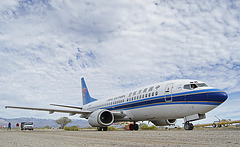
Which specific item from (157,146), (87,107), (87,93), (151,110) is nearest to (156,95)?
(151,110)

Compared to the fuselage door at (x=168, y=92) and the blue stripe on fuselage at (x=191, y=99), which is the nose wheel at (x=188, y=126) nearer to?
the blue stripe on fuselage at (x=191, y=99)

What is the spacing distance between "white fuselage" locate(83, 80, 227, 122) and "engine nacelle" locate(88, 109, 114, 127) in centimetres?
165

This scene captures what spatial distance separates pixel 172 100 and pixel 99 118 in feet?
24.3

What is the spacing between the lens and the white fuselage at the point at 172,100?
12164 mm

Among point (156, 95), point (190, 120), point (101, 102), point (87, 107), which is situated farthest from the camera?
point (87, 107)

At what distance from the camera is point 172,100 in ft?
44.5

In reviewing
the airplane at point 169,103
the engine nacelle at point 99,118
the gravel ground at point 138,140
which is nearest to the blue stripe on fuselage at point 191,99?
the airplane at point 169,103

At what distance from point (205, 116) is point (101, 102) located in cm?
1450

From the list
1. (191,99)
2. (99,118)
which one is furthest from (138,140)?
(99,118)

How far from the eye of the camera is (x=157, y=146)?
513cm

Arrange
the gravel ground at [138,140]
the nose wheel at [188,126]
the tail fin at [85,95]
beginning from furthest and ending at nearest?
the tail fin at [85,95] → the nose wheel at [188,126] → the gravel ground at [138,140]

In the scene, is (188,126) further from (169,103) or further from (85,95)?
(85,95)

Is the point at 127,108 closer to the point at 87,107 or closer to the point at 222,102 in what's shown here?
the point at 222,102

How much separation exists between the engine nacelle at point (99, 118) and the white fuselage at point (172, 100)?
165cm
